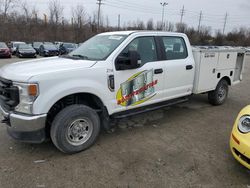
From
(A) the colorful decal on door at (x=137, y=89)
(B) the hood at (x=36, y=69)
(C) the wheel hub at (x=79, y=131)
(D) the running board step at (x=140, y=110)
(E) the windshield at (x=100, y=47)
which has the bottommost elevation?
(C) the wheel hub at (x=79, y=131)

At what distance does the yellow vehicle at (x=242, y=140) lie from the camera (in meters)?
2.54

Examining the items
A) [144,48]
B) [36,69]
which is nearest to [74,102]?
[36,69]

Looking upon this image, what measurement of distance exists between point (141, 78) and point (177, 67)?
3.66 ft

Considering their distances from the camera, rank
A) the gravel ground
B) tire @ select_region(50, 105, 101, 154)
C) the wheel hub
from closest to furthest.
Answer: the gravel ground → tire @ select_region(50, 105, 101, 154) → the wheel hub

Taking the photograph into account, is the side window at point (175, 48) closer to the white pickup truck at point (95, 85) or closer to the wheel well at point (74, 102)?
the white pickup truck at point (95, 85)

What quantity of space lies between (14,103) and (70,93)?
786 millimetres

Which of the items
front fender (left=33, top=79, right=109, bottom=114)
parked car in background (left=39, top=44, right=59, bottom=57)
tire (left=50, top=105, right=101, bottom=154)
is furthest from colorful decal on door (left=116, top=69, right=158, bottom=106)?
parked car in background (left=39, top=44, right=59, bottom=57)

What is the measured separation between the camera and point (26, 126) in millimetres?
2775

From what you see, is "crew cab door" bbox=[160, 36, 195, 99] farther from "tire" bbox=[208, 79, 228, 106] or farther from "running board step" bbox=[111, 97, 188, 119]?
"tire" bbox=[208, 79, 228, 106]

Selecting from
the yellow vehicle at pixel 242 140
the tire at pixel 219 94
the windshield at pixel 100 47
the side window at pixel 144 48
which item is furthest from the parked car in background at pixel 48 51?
the yellow vehicle at pixel 242 140

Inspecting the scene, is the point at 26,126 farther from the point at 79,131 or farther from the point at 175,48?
the point at 175,48

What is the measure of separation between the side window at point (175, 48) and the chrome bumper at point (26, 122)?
9.31 feet

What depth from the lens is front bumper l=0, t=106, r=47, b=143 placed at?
2758 millimetres

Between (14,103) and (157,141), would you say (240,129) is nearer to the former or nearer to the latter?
(157,141)
